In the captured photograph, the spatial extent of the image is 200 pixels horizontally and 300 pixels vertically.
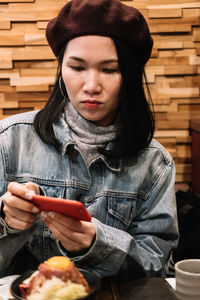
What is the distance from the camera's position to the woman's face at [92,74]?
148 centimetres

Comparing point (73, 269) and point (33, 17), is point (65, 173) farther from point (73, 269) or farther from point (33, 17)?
point (33, 17)

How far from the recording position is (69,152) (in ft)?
5.43

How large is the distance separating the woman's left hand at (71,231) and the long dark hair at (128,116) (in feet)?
1.43

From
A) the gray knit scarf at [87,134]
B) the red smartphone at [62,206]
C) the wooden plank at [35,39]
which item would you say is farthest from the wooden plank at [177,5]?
the red smartphone at [62,206]

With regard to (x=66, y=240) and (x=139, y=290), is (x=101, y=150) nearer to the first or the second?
(x=66, y=240)

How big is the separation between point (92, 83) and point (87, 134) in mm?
263

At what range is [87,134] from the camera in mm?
1672

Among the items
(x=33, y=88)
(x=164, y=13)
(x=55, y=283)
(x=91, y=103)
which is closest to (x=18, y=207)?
(x=55, y=283)

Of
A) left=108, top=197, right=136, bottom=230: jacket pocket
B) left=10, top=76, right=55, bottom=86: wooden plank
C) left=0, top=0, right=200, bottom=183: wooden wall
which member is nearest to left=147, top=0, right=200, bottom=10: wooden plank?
left=0, top=0, right=200, bottom=183: wooden wall

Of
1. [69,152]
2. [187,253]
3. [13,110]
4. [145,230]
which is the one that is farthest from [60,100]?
[13,110]

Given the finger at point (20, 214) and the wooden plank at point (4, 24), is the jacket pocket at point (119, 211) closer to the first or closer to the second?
the finger at point (20, 214)

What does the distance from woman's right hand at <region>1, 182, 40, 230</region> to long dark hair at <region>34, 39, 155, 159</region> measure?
398mm

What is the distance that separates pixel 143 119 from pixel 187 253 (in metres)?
0.92

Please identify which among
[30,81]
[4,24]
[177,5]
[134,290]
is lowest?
[134,290]
